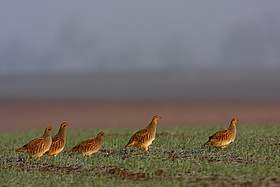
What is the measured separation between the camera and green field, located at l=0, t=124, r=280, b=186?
19.2 meters

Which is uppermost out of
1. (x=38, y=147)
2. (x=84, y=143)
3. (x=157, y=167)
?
(x=84, y=143)

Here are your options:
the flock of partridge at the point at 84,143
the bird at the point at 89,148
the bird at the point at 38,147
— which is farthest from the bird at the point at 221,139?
A: the bird at the point at 38,147

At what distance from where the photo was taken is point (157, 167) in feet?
69.3

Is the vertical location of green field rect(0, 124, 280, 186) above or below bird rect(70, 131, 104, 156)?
below

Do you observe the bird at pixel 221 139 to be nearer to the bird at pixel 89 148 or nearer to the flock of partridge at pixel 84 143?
the flock of partridge at pixel 84 143

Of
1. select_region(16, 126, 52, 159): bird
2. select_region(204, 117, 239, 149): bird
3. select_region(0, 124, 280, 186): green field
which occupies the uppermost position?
select_region(204, 117, 239, 149): bird

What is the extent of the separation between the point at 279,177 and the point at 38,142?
755 cm

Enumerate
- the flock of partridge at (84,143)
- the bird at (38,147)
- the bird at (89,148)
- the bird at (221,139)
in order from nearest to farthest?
the bird at (38,147) < the flock of partridge at (84,143) < the bird at (89,148) < the bird at (221,139)

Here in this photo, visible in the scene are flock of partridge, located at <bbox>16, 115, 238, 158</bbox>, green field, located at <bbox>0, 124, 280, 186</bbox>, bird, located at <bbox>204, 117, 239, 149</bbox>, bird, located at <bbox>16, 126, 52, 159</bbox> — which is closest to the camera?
green field, located at <bbox>0, 124, 280, 186</bbox>

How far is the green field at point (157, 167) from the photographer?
62.8ft

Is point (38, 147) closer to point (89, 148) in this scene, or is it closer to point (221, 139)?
point (89, 148)

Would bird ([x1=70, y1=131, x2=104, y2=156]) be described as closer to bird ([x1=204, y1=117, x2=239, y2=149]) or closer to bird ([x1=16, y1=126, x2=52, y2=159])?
bird ([x1=16, y1=126, x2=52, y2=159])

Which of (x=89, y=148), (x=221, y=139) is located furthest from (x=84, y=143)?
(x=221, y=139)

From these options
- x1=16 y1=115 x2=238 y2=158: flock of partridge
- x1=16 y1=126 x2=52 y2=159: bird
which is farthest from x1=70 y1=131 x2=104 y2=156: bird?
x1=16 y1=126 x2=52 y2=159: bird
